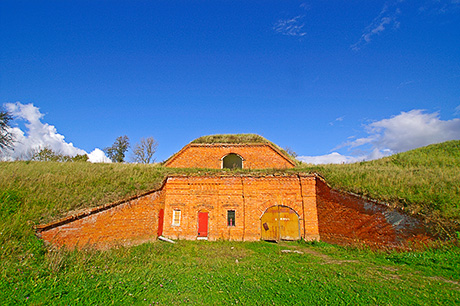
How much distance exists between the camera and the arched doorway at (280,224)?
12750mm

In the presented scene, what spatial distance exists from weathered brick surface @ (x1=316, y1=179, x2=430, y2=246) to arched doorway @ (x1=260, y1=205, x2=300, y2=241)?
1.40 m

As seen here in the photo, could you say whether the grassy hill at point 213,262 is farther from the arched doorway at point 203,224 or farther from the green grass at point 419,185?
the arched doorway at point 203,224

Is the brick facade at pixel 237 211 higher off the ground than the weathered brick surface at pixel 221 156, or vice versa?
the weathered brick surface at pixel 221 156

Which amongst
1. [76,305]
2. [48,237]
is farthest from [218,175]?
[76,305]

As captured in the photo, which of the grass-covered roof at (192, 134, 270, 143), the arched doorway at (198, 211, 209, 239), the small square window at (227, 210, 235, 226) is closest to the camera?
the arched doorway at (198, 211, 209, 239)

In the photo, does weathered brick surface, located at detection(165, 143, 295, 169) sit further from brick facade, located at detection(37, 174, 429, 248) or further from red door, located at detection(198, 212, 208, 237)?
red door, located at detection(198, 212, 208, 237)

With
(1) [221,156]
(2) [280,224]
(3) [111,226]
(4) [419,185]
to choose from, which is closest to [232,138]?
(1) [221,156]

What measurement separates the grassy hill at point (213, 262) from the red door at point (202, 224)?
4.09 ft

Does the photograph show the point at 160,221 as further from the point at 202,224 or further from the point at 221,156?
the point at 221,156

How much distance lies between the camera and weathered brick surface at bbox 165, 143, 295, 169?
17.9 meters

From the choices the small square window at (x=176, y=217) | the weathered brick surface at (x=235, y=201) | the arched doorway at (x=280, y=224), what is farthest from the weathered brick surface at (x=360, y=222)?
the small square window at (x=176, y=217)

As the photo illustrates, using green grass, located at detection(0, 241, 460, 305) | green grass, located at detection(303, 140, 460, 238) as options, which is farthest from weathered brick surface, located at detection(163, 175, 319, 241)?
green grass, located at detection(0, 241, 460, 305)

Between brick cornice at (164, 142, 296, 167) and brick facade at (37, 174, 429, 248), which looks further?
brick cornice at (164, 142, 296, 167)

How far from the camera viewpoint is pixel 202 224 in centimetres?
1326
